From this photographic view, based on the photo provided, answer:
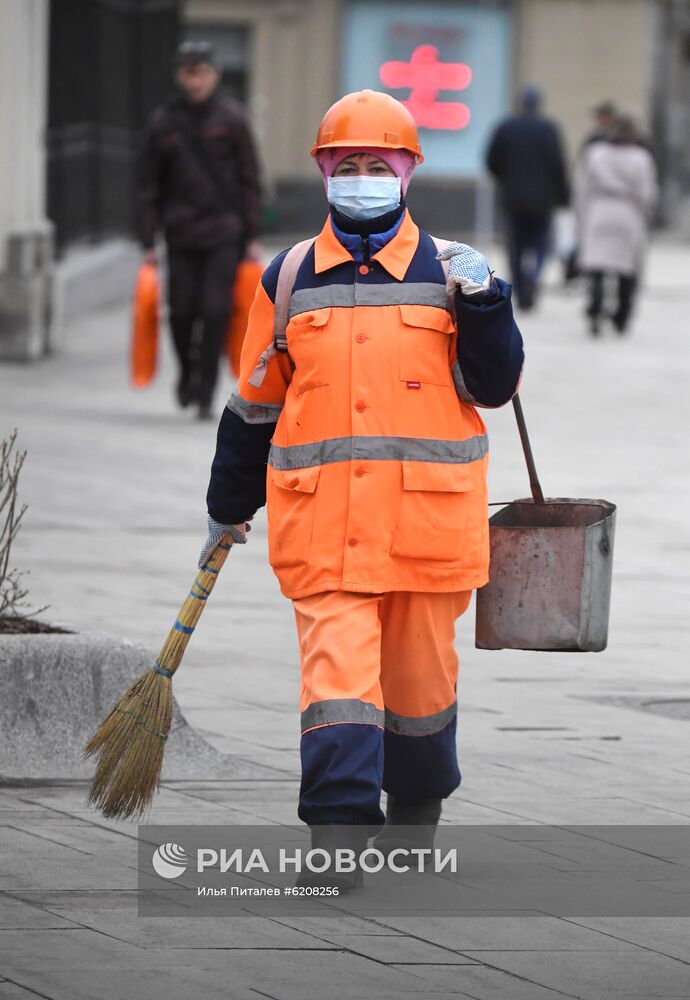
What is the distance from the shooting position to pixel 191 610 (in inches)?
204

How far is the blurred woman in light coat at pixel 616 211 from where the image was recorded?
18984 millimetres

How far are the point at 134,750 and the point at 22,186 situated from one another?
1130 centimetres

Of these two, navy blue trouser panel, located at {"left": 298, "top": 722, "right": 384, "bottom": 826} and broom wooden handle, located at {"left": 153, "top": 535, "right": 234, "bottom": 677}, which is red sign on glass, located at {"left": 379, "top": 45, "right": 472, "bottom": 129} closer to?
broom wooden handle, located at {"left": 153, "top": 535, "right": 234, "bottom": 677}

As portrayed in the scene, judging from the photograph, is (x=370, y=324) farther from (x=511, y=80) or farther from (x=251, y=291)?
(x=511, y=80)

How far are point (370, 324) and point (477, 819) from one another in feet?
4.29

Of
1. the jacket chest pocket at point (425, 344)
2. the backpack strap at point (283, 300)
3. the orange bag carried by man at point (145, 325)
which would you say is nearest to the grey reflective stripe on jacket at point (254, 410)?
the backpack strap at point (283, 300)

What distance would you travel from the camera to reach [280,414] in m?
5.06

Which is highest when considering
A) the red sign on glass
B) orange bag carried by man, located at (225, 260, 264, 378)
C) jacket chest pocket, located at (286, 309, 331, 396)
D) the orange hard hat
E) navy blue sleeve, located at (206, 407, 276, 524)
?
the orange hard hat

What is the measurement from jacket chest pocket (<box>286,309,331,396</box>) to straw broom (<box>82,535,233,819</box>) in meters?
0.47

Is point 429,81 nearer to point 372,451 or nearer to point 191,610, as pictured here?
point 191,610

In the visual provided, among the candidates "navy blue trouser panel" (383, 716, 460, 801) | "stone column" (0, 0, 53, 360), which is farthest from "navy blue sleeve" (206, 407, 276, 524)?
"stone column" (0, 0, 53, 360)

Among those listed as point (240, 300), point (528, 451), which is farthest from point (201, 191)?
point (528, 451)

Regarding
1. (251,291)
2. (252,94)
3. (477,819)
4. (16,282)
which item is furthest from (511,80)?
(477,819)

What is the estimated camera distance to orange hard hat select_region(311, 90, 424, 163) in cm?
493
